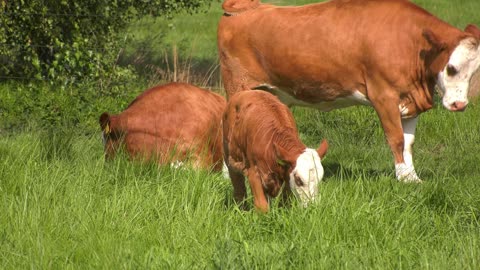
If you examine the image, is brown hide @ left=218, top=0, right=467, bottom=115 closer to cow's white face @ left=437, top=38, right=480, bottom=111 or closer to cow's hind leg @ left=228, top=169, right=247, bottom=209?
cow's white face @ left=437, top=38, right=480, bottom=111

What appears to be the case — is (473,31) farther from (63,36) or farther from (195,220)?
(63,36)

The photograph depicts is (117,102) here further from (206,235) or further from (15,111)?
(206,235)

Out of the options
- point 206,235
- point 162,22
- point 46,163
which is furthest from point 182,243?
point 162,22

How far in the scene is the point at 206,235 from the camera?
6.55 meters

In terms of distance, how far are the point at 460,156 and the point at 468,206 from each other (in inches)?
100

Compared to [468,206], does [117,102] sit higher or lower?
lower

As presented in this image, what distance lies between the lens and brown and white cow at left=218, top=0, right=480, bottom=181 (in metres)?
9.00

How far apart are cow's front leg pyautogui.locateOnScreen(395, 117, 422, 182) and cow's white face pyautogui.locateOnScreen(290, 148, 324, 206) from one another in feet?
7.26

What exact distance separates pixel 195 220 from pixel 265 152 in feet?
2.04

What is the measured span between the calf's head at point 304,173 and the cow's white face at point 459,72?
103 inches

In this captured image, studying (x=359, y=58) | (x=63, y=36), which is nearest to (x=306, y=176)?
(x=359, y=58)

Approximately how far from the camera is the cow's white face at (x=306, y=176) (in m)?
6.55

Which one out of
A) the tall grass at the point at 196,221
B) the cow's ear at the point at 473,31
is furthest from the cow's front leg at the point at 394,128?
the cow's ear at the point at 473,31

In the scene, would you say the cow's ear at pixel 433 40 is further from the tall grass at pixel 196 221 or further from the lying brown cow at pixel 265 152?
the lying brown cow at pixel 265 152
